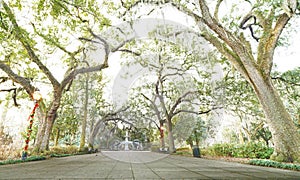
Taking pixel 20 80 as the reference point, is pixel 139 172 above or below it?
below

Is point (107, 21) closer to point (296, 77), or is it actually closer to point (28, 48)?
point (28, 48)

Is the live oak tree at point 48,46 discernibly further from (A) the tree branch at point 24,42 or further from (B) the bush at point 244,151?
(B) the bush at point 244,151

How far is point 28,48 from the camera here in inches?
340

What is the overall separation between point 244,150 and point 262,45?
4.96m

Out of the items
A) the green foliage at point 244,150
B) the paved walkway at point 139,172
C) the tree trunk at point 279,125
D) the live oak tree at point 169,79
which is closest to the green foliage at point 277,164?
the paved walkway at point 139,172

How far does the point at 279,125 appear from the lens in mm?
6301

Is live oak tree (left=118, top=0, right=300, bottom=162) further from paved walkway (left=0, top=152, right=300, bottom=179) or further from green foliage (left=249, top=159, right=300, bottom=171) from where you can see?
paved walkway (left=0, top=152, right=300, bottom=179)

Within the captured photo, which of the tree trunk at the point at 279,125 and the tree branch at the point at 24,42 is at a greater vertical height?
the tree branch at the point at 24,42

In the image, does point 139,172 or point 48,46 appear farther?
point 48,46

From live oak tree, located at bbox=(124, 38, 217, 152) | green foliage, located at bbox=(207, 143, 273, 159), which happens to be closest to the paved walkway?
green foliage, located at bbox=(207, 143, 273, 159)

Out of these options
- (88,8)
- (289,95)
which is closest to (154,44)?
(88,8)

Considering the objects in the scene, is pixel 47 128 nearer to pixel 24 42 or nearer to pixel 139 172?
pixel 24 42

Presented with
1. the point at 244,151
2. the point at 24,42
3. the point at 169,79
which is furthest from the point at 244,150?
the point at 24,42

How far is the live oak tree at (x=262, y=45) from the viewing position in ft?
20.1
